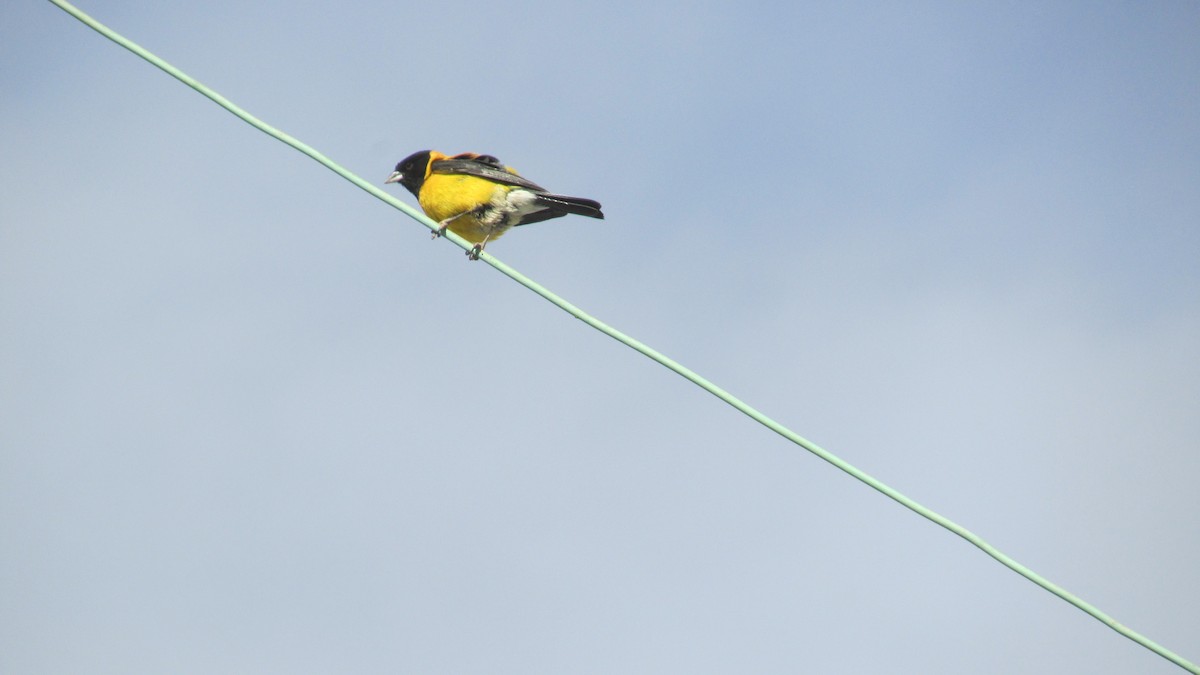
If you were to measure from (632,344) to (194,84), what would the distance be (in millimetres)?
2663

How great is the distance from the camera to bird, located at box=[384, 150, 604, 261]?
954 cm

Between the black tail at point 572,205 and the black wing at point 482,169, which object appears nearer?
the black tail at point 572,205

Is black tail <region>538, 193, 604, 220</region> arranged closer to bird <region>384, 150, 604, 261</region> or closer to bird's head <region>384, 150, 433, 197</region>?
bird <region>384, 150, 604, 261</region>

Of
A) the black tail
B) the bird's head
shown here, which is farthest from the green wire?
the bird's head

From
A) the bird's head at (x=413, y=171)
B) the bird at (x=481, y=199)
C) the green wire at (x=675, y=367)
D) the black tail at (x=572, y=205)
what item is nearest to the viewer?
the green wire at (x=675, y=367)

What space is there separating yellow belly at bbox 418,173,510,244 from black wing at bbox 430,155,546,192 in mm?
55

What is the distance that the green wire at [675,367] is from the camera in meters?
4.90

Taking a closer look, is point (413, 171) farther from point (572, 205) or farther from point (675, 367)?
point (675, 367)

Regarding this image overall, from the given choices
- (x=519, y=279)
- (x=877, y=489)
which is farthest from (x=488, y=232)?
(x=877, y=489)

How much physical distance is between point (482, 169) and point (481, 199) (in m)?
0.40

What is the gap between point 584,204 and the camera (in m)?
9.15

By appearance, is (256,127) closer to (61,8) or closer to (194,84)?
(194,84)

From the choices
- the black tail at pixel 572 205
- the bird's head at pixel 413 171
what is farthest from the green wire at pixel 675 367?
the bird's head at pixel 413 171

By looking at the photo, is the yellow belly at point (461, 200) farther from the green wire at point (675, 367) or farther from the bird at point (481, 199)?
Result: the green wire at point (675, 367)
